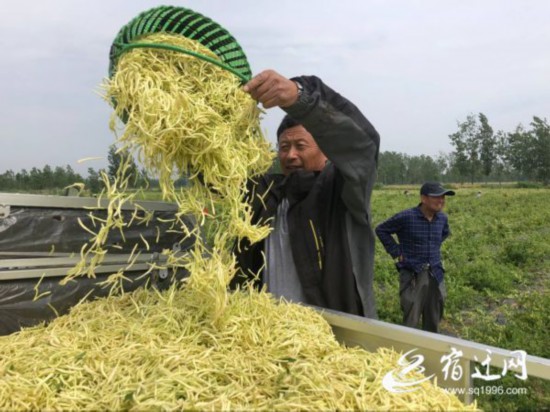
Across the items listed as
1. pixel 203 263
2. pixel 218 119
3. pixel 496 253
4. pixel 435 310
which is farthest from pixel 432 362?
pixel 496 253

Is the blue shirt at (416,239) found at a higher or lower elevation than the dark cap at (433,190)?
lower

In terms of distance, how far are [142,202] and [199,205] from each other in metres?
1.06

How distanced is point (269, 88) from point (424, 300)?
5.18 meters

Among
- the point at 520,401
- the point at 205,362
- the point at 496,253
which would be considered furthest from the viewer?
the point at 496,253

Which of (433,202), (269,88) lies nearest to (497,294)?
(433,202)

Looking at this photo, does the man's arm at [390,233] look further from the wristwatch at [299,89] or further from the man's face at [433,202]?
the wristwatch at [299,89]

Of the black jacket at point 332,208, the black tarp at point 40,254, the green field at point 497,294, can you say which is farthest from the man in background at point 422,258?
the black tarp at point 40,254

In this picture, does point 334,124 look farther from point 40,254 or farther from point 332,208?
point 40,254

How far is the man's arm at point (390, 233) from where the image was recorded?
6.87 meters

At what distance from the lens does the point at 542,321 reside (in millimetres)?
6500

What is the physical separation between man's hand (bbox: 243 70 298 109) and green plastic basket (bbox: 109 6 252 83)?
157mm

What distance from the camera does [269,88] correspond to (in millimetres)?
2328

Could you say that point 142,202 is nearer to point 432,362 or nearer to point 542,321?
point 432,362

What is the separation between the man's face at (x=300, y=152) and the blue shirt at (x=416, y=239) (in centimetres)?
382
